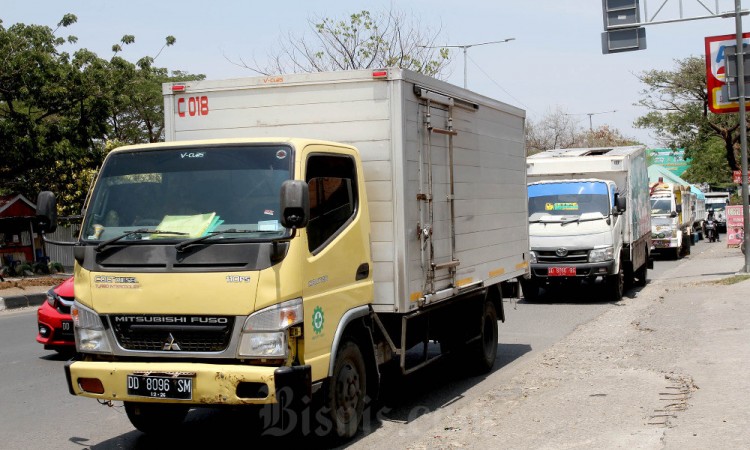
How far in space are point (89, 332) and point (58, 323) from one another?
518cm

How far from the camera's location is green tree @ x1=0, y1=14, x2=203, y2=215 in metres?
27.6

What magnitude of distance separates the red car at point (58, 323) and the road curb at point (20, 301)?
374 inches

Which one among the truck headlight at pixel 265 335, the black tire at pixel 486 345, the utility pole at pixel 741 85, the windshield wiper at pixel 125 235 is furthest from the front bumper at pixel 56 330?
the utility pole at pixel 741 85

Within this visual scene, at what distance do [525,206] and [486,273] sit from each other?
2.09 metres

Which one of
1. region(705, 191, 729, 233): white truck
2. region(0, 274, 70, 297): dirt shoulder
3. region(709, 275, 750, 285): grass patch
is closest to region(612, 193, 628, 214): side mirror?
region(709, 275, 750, 285): grass patch

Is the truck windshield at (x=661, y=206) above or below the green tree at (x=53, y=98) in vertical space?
below

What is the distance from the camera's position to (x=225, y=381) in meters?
5.89

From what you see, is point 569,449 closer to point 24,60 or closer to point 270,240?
point 270,240

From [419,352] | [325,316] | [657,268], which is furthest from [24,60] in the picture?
[325,316]

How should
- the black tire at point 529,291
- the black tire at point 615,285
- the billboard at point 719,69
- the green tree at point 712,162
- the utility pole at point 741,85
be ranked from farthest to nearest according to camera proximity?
the green tree at point 712,162 < the billboard at point 719,69 < the utility pole at point 741,85 < the black tire at point 529,291 < the black tire at point 615,285

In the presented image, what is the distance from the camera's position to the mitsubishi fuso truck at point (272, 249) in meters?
5.98

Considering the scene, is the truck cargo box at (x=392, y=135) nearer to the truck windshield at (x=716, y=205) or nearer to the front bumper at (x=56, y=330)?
the front bumper at (x=56, y=330)

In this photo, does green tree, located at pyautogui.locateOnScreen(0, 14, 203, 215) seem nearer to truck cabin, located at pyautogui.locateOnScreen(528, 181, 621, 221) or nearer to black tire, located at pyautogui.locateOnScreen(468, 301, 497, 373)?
truck cabin, located at pyautogui.locateOnScreen(528, 181, 621, 221)

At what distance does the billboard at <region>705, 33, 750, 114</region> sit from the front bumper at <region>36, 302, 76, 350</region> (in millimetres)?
16683
